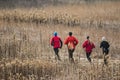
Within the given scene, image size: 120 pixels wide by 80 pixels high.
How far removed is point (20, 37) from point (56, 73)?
6.27 metres

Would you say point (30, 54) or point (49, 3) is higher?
point (49, 3)

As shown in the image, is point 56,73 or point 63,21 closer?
point 56,73

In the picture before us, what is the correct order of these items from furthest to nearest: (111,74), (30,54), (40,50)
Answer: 1. (40,50)
2. (30,54)
3. (111,74)

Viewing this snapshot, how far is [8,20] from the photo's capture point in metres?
23.7

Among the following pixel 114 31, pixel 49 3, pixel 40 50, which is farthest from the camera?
pixel 49 3

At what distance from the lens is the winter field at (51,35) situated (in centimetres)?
1400

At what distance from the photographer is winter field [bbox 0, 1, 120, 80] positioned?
14.0 metres

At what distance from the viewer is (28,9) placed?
2678 cm

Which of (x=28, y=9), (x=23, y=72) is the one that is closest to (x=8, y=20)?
(x=28, y=9)

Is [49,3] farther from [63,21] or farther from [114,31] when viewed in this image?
[114,31]

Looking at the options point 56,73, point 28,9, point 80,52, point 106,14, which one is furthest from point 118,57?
point 28,9

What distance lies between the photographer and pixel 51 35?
2105 cm

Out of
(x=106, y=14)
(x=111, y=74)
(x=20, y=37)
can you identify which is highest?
(x=106, y=14)

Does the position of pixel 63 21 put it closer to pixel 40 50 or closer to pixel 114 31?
pixel 114 31
